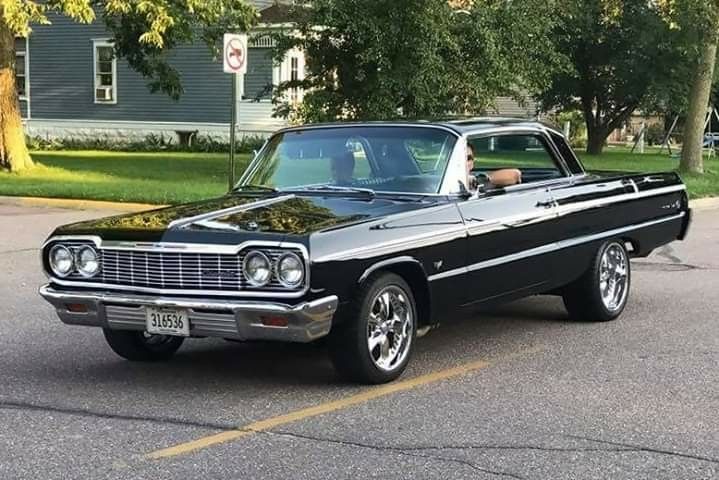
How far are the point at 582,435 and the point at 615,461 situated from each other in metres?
0.39

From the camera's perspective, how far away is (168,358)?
699 centimetres

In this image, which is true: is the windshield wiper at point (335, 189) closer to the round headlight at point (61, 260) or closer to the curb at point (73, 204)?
the round headlight at point (61, 260)

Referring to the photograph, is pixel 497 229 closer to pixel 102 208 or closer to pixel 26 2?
pixel 102 208

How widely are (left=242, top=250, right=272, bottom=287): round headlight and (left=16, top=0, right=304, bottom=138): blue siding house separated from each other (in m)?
28.9

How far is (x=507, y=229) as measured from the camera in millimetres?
7039

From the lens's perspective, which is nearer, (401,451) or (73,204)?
(401,451)

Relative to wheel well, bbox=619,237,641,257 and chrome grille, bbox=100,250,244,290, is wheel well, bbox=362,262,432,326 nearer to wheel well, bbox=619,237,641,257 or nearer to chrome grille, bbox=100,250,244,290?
chrome grille, bbox=100,250,244,290

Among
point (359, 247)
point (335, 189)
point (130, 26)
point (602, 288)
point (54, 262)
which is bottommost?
point (602, 288)

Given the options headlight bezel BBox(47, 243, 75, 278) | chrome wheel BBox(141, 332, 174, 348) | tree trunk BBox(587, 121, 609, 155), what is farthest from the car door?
tree trunk BBox(587, 121, 609, 155)

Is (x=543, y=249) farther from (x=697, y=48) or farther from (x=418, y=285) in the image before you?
(x=697, y=48)

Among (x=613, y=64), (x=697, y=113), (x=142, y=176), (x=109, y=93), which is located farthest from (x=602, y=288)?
(x=109, y=93)

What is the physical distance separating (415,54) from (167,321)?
15.8 metres

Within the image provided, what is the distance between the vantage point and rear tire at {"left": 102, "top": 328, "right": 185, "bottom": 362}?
676 cm

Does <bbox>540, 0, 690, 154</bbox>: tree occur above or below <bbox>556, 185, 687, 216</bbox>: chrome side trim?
above
